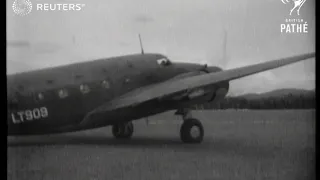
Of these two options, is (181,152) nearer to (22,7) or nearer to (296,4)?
(296,4)

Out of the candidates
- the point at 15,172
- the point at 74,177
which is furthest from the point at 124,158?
the point at 15,172

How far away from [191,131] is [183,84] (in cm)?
85

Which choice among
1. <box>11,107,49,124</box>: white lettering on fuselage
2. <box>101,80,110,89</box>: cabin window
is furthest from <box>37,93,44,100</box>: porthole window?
<box>101,80,110,89</box>: cabin window

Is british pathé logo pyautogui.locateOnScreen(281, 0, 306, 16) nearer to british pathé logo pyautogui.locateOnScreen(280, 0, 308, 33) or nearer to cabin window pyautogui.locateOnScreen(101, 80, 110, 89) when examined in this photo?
british pathé logo pyautogui.locateOnScreen(280, 0, 308, 33)

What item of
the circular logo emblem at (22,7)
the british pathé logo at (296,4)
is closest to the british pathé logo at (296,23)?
the british pathé logo at (296,4)

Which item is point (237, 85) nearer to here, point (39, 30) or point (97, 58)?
point (97, 58)

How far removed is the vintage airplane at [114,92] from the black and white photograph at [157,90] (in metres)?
0.02

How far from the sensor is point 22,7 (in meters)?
6.63

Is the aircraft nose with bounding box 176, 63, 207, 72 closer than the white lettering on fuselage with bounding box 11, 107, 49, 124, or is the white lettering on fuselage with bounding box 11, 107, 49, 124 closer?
the white lettering on fuselage with bounding box 11, 107, 49, 124

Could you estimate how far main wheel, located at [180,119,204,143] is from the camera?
7723 mm

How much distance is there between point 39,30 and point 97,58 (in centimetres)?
107

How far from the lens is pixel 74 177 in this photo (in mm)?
6312

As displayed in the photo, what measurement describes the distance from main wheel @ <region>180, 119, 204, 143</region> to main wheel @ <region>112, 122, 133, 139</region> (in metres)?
0.93

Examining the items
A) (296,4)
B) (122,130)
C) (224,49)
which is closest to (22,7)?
(122,130)
